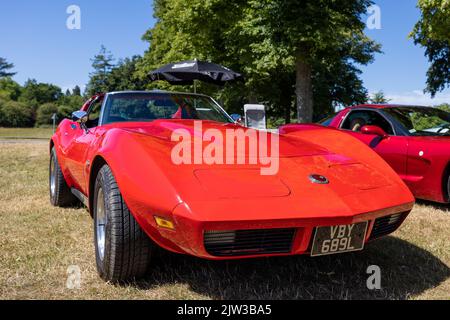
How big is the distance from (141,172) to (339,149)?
1.65 m

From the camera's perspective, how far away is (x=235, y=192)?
222cm

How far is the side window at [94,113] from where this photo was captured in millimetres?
3849

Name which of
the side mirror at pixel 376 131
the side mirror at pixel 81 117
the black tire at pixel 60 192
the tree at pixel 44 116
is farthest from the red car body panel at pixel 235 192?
the tree at pixel 44 116

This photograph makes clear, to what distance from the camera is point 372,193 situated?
2.52 metres

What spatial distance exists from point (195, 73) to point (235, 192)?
8189 mm

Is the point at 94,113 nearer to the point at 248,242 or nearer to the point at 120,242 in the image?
the point at 120,242

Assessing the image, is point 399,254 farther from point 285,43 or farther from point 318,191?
point 285,43

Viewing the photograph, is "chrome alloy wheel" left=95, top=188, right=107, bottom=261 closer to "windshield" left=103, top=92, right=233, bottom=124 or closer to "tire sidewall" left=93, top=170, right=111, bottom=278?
"tire sidewall" left=93, top=170, right=111, bottom=278

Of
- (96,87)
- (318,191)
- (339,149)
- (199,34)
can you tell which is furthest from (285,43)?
(96,87)

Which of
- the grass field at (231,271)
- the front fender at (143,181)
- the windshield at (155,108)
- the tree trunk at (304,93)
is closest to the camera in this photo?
the front fender at (143,181)

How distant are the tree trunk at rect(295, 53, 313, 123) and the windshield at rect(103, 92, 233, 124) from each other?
11791 millimetres

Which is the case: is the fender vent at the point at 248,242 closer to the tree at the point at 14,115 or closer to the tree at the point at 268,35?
the tree at the point at 268,35

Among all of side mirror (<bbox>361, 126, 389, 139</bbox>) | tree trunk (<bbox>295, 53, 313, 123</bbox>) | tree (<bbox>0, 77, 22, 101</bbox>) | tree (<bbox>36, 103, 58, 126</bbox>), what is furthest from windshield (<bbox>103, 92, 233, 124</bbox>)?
tree (<bbox>0, 77, 22, 101</bbox>)

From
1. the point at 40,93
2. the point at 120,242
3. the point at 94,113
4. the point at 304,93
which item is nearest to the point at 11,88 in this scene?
the point at 40,93
